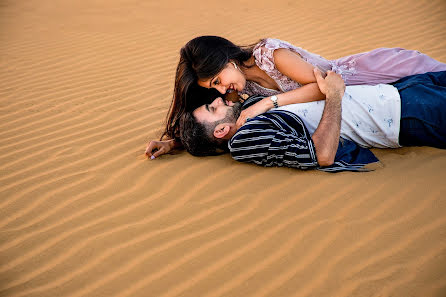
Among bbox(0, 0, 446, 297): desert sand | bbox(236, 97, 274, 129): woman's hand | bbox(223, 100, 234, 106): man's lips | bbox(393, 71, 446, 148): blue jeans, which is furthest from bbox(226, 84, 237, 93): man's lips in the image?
bbox(393, 71, 446, 148): blue jeans

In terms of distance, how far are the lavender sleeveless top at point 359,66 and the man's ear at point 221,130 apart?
0.56 m

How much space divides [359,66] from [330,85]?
0.65 m

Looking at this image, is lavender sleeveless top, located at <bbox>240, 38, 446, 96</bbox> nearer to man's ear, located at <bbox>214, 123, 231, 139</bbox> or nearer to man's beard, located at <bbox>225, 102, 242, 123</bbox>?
man's beard, located at <bbox>225, 102, 242, 123</bbox>

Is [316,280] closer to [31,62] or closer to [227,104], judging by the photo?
[227,104]

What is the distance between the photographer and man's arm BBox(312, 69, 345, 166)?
2.80 metres

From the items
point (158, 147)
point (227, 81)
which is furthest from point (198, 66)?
point (158, 147)

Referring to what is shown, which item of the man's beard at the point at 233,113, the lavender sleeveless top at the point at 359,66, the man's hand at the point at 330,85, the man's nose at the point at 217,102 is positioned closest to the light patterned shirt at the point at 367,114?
the man's hand at the point at 330,85

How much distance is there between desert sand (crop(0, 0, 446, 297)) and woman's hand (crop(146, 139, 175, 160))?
0.07 metres

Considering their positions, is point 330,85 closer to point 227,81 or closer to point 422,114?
point 422,114

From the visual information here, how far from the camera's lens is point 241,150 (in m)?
2.95

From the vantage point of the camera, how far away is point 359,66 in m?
3.54

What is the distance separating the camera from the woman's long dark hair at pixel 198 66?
3.18m

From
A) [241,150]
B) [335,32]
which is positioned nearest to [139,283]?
[241,150]

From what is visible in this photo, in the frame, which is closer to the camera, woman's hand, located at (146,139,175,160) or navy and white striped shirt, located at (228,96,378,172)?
navy and white striped shirt, located at (228,96,378,172)
